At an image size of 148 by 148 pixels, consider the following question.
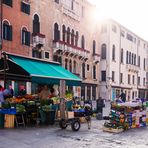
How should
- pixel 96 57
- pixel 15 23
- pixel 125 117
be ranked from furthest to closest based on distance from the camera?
pixel 96 57 → pixel 15 23 → pixel 125 117

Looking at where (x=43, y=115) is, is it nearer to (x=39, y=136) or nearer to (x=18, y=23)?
(x=39, y=136)

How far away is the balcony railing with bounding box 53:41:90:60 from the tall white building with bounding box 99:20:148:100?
5910mm

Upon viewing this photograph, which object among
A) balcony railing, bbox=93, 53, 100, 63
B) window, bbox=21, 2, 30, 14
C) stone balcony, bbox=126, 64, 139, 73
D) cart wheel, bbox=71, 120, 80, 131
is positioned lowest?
cart wheel, bbox=71, 120, 80, 131

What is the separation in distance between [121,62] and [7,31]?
27.4m

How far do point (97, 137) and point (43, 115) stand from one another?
12.1 feet

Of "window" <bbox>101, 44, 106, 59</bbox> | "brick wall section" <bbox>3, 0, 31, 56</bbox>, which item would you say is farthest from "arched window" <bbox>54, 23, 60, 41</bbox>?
"window" <bbox>101, 44, 106, 59</bbox>

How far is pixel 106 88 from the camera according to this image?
43.5 metres

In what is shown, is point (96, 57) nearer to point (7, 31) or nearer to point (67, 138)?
point (7, 31)

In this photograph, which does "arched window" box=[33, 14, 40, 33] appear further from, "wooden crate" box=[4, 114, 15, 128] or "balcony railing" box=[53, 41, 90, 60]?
"wooden crate" box=[4, 114, 15, 128]

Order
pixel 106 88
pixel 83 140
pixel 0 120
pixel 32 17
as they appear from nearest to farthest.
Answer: pixel 83 140, pixel 0 120, pixel 32 17, pixel 106 88

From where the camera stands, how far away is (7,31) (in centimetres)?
2525

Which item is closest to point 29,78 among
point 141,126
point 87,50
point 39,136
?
point 39,136

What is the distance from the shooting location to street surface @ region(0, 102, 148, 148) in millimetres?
9656

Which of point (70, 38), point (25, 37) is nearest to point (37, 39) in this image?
point (25, 37)
